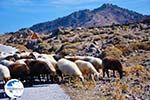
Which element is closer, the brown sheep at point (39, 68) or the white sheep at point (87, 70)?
the brown sheep at point (39, 68)

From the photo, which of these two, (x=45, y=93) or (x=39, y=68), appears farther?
(x=39, y=68)

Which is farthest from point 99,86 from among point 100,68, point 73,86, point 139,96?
point 100,68

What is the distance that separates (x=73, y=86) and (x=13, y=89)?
9059 mm

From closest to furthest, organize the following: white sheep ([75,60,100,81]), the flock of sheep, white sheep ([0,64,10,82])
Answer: white sheep ([0,64,10,82]) < the flock of sheep < white sheep ([75,60,100,81])

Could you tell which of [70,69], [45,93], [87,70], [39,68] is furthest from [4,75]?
[87,70]

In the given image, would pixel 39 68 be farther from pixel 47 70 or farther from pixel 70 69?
pixel 70 69

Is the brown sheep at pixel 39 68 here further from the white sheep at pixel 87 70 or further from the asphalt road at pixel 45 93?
the white sheep at pixel 87 70

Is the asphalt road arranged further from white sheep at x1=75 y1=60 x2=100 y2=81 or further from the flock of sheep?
white sheep at x1=75 y1=60 x2=100 y2=81

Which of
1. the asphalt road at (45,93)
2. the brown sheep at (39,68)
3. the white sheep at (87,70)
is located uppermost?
the brown sheep at (39,68)

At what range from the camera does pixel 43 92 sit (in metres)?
22.0

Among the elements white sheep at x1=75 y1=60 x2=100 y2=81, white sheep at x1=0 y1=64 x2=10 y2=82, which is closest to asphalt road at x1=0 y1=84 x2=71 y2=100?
white sheep at x1=0 y1=64 x2=10 y2=82

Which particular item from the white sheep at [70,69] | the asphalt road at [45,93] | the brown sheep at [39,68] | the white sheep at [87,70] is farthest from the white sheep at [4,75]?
the white sheep at [87,70]

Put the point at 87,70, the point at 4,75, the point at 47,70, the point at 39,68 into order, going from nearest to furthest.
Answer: the point at 4,75
the point at 47,70
the point at 39,68
the point at 87,70

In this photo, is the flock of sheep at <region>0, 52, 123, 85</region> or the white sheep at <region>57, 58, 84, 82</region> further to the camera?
the white sheep at <region>57, 58, 84, 82</region>
